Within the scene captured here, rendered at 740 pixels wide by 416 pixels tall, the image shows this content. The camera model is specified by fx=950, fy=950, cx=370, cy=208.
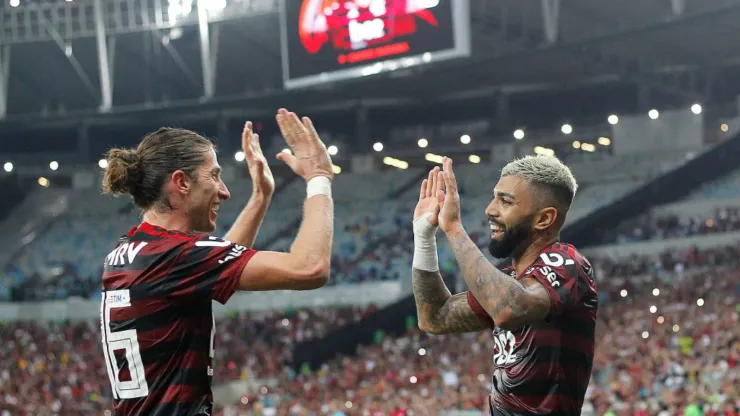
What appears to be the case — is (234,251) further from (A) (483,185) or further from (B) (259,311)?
(A) (483,185)

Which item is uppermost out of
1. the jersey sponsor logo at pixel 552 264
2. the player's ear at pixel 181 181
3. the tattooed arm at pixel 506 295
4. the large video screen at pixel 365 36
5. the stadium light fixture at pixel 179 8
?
the stadium light fixture at pixel 179 8

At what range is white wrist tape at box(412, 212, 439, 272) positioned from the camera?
3928 mm

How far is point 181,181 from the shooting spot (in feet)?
11.2

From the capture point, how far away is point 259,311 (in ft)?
87.2

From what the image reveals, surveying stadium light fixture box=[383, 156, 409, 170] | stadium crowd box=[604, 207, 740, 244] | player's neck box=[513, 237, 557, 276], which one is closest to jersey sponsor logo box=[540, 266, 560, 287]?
player's neck box=[513, 237, 557, 276]

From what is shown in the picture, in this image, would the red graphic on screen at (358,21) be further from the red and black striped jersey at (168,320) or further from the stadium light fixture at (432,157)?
the red and black striped jersey at (168,320)

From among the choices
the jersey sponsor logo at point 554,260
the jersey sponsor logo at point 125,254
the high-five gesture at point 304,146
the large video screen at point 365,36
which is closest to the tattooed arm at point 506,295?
the jersey sponsor logo at point 554,260

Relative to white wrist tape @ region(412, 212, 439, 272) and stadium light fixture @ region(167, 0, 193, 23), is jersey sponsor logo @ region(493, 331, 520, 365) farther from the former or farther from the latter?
stadium light fixture @ region(167, 0, 193, 23)

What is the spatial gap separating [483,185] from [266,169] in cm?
2542

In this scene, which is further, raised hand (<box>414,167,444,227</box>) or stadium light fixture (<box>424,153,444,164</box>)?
stadium light fixture (<box>424,153,444,164</box>)

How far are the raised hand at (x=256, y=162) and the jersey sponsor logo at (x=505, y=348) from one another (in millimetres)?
1193

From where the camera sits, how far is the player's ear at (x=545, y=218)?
3766 millimetres

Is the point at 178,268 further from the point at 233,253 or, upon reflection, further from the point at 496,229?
the point at 496,229

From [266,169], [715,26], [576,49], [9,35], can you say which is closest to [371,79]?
[576,49]
